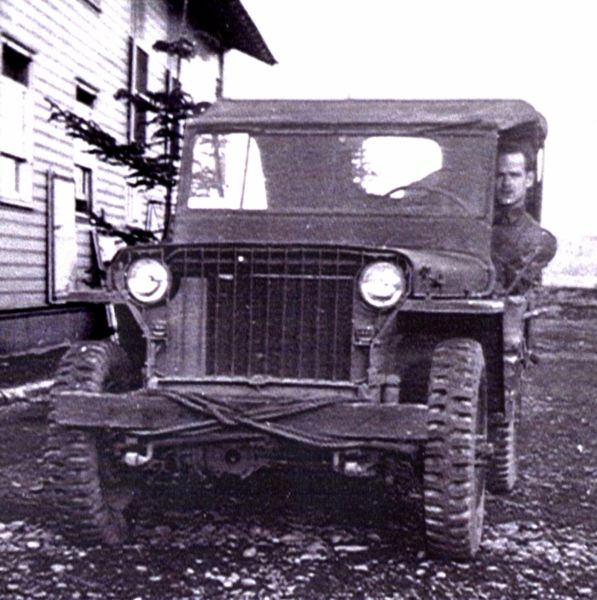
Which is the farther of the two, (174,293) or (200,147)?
(200,147)

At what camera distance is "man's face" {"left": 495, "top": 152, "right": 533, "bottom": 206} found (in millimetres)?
5957

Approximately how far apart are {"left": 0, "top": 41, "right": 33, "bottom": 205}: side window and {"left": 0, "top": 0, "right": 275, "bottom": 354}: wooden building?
0.04ft

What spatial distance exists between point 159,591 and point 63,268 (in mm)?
9933

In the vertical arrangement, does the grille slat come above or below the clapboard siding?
below

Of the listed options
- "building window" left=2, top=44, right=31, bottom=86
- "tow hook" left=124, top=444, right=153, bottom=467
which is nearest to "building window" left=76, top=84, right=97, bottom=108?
"building window" left=2, top=44, right=31, bottom=86

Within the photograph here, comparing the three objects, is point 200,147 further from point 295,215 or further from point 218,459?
point 218,459

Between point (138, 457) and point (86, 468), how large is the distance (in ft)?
0.75

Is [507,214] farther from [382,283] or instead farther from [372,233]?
[382,283]

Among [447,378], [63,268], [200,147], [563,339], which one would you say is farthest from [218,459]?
[563,339]

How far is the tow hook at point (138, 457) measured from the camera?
4.53 m

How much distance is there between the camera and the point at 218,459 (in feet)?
15.0

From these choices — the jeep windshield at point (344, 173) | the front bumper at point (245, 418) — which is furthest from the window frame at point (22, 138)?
the front bumper at point (245, 418)

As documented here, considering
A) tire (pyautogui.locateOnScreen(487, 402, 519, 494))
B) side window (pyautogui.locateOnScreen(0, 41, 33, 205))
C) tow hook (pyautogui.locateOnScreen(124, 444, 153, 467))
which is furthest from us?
side window (pyautogui.locateOnScreen(0, 41, 33, 205))

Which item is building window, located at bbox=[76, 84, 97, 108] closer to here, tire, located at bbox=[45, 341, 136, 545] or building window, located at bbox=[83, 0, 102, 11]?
building window, located at bbox=[83, 0, 102, 11]
